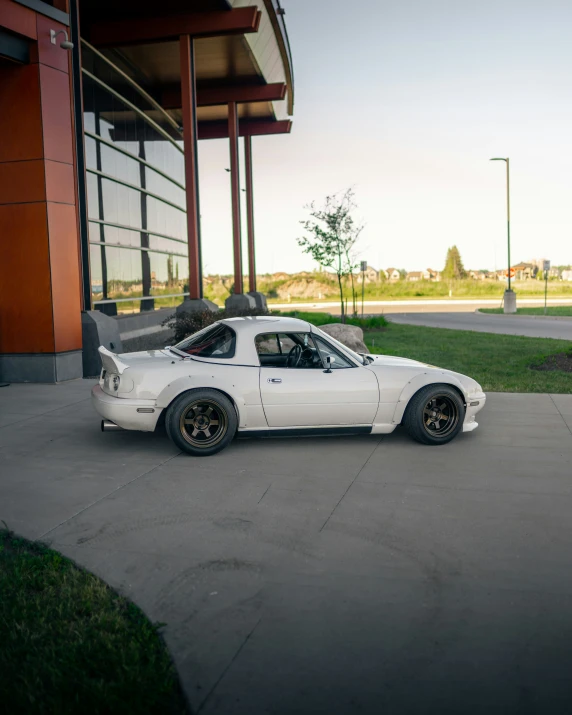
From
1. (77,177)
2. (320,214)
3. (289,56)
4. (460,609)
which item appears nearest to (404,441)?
(460,609)

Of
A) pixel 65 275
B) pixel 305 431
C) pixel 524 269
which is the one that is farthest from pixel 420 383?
pixel 524 269

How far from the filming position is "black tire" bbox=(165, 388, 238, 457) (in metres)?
6.54

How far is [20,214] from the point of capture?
11383mm

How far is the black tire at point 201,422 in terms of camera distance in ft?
21.5

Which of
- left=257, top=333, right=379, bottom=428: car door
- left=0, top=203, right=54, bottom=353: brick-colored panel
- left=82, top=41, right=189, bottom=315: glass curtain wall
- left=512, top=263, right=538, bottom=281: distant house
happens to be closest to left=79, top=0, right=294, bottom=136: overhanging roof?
left=82, top=41, right=189, bottom=315: glass curtain wall

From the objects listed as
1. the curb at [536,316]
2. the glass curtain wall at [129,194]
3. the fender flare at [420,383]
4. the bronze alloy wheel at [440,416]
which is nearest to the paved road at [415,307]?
the curb at [536,316]

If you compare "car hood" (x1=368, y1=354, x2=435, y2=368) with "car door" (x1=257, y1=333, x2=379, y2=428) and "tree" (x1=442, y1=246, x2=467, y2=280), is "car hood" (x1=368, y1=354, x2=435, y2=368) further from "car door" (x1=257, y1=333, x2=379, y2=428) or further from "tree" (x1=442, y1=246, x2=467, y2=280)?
"tree" (x1=442, y1=246, x2=467, y2=280)

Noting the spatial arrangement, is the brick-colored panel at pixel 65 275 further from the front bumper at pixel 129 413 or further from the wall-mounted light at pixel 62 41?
the front bumper at pixel 129 413

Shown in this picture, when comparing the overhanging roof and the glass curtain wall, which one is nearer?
the glass curtain wall

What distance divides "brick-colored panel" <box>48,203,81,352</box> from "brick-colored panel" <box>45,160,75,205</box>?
0.13 metres

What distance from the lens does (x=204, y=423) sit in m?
6.69

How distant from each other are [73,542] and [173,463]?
195 centimetres

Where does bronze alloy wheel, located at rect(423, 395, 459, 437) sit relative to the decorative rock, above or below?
below

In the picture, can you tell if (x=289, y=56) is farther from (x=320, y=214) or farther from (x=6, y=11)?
→ (x=6, y=11)
